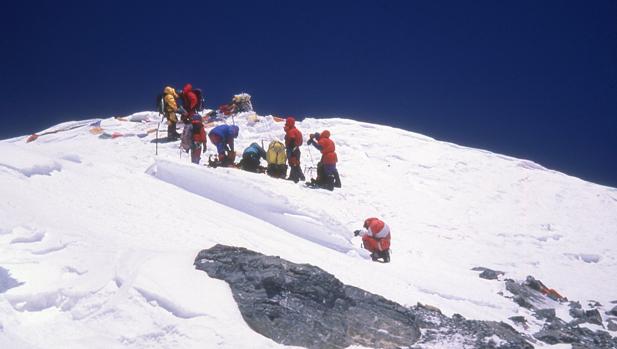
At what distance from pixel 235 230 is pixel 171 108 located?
10.1m

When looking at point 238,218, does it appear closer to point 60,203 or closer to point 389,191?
point 60,203

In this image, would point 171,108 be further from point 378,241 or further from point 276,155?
point 378,241

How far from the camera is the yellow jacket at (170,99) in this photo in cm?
1698

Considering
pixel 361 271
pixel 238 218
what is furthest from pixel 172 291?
pixel 238 218

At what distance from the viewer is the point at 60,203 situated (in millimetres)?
7352

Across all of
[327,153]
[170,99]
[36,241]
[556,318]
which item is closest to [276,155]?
[327,153]

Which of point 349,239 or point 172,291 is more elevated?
point 349,239

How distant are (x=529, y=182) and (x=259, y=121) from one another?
33.3 feet

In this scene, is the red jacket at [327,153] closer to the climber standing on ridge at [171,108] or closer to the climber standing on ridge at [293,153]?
the climber standing on ridge at [293,153]

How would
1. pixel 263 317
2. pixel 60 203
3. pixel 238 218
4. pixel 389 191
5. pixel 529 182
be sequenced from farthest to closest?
pixel 529 182 < pixel 389 191 < pixel 238 218 < pixel 60 203 < pixel 263 317

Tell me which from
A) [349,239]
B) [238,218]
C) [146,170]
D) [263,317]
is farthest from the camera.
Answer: [146,170]

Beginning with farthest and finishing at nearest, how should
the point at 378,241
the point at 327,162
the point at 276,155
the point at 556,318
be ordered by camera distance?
the point at 327,162
the point at 276,155
the point at 378,241
the point at 556,318

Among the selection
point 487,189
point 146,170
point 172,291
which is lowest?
point 172,291

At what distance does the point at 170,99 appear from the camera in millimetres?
16984
